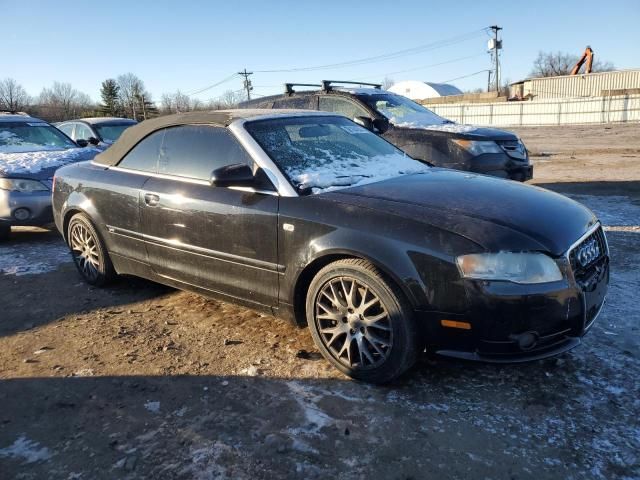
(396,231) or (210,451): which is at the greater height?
(396,231)

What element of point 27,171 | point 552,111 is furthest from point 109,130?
point 552,111

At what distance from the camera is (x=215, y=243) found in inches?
143

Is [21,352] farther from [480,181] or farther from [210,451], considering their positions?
[480,181]

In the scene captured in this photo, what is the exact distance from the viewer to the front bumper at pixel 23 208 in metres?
6.46

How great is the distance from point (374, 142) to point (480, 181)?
1.05 m

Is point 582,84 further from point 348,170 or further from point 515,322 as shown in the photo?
point 515,322

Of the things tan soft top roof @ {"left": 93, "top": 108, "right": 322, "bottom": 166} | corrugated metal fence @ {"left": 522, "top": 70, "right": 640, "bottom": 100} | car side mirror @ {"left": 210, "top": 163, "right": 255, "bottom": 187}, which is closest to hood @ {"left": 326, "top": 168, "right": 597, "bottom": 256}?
car side mirror @ {"left": 210, "top": 163, "right": 255, "bottom": 187}

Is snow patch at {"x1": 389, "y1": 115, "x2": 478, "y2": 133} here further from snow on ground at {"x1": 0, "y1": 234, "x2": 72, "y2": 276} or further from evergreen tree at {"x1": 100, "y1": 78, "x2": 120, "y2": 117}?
evergreen tree at {"x1": 100, "y1": 78, "x2": 120, "y2": 117}

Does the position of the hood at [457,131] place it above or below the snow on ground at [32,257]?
above

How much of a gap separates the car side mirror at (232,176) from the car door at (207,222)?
0.35 feet

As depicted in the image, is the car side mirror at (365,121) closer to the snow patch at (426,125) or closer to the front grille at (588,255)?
the snow patch at (426,125)

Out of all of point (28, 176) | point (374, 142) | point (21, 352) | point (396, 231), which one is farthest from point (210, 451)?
point (28, 176)

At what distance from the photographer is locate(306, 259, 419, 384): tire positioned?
2.87m

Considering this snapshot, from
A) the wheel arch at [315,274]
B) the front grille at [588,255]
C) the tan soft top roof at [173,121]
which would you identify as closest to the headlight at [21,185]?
the tan soft top roof at [173,121]
